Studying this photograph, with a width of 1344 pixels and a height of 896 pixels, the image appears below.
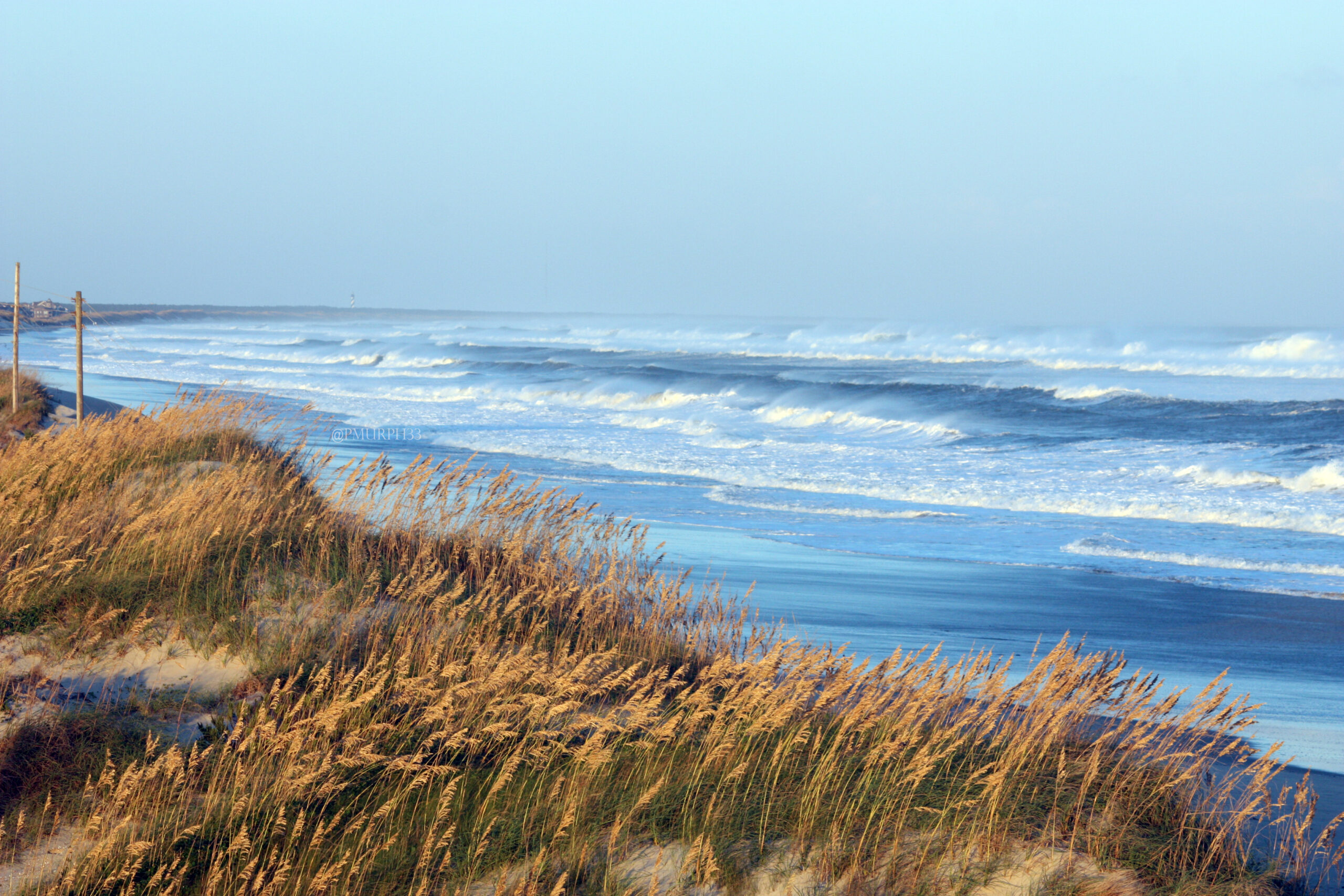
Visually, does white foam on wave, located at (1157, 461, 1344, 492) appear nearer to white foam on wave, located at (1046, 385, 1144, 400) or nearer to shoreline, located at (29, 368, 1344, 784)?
shoreline, located at (29, 368, 1344, 784)

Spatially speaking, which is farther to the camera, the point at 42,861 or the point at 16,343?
the point at 16,343

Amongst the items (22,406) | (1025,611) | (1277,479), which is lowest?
(1025,611)

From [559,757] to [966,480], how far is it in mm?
14316

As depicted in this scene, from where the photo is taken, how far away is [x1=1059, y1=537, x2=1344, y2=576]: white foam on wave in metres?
11.0

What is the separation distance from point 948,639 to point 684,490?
7.95 meters

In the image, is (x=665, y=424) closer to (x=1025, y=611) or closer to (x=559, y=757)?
(x=1025, y=611)

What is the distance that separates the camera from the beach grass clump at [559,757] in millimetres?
3670

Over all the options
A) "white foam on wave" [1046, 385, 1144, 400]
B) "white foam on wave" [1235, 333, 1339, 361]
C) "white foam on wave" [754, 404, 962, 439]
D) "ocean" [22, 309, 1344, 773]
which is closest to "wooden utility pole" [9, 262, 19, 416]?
"ocean" [22, 309, 1344, 773]

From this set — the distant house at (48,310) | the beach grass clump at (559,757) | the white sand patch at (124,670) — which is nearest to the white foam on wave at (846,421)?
the distant house at (48,310)

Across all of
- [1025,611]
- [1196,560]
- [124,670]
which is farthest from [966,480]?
[124,670]

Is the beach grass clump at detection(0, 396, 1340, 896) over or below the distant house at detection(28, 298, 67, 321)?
below

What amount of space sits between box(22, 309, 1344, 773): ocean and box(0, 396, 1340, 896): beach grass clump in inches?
78.5

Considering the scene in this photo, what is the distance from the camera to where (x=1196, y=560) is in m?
11.3

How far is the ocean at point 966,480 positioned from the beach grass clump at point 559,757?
199 centimetres
